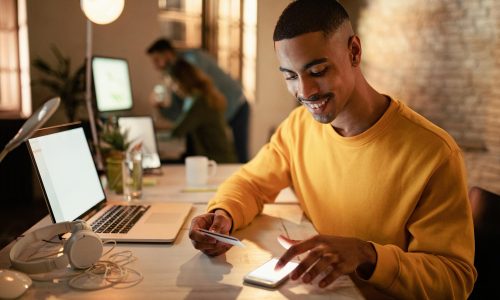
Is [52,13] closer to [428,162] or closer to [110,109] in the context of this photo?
[110,109]

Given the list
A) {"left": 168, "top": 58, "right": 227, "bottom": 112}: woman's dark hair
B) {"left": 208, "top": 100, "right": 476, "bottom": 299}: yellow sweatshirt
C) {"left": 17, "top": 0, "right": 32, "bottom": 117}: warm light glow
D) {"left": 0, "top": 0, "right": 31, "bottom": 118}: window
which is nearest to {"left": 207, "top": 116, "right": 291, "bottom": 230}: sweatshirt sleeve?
{"left": 208, "top": 100, "right": 476, "bottom": 299}: yellow sweatshirt

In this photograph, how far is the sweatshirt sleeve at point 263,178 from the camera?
1.48m

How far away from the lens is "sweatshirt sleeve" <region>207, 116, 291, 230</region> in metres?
1.48

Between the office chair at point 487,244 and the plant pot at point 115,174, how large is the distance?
4.00 ft

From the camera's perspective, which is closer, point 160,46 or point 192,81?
point 192,81

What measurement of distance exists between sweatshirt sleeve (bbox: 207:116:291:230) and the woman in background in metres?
1.81

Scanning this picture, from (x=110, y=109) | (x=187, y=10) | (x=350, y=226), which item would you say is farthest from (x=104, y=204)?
(x=187, y=10)

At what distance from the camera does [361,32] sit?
14.6ft

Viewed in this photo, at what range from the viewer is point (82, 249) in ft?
3.35

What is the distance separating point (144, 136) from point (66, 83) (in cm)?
208

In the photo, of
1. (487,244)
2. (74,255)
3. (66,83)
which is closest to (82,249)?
(74,255)

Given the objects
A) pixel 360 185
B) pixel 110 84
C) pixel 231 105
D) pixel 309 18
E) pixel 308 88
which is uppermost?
pixel 309 18

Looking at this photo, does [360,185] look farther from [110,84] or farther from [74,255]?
[110,84]

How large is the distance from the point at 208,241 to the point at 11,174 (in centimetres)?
359
